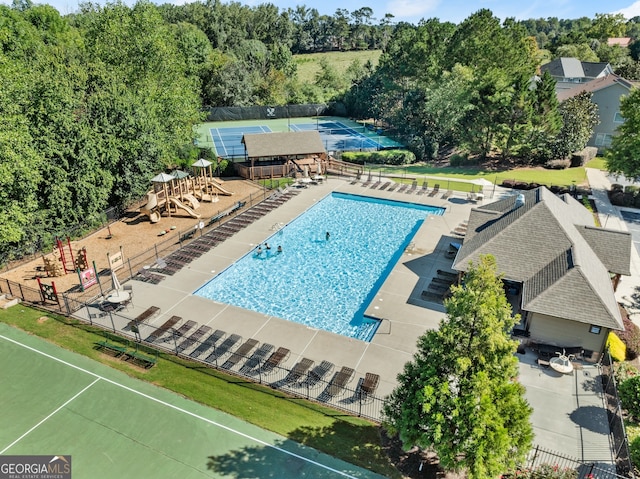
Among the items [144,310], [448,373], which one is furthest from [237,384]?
Result: [448,373]

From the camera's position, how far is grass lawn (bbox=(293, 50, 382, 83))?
399 feet

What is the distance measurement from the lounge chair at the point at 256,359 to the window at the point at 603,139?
58.9m

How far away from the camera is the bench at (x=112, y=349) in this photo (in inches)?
790

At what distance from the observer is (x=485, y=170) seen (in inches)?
1989

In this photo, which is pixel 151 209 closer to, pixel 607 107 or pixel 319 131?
pixel 319 131

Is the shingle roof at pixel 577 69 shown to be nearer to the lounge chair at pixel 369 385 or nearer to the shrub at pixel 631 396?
the shrub at pixel 631 396

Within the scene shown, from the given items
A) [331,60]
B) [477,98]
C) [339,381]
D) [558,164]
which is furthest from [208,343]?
[331,60]

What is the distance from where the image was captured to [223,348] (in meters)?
20.1

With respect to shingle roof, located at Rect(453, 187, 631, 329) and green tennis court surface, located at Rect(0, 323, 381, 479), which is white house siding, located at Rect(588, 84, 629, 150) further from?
green tennis court surface, located at Rect(0, 323, 381, 479)

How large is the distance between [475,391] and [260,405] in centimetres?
950

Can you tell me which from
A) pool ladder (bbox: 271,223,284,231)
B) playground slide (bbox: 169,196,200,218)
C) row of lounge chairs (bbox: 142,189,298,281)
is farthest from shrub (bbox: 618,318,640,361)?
playground slide (bbox: 169,196,200,218)

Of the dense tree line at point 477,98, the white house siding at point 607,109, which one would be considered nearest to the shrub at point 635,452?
the dense tree line at point 477,98

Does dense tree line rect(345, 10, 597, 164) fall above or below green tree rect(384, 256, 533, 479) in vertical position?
above

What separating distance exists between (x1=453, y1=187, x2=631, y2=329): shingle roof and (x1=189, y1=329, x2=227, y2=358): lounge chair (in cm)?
1374
